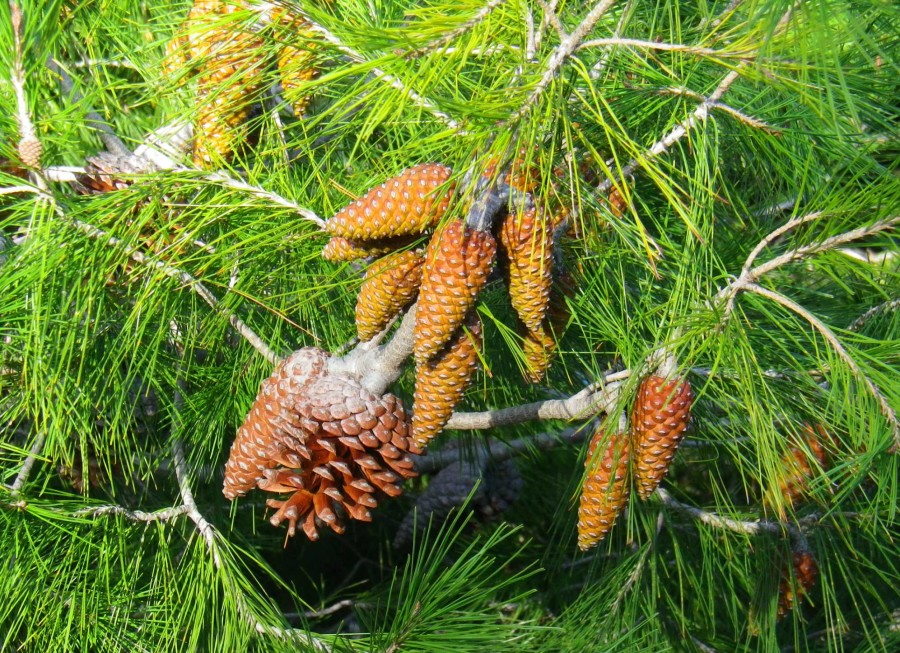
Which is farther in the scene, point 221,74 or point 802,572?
point 802,572

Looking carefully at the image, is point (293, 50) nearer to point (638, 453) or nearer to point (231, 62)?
point (231, 62)

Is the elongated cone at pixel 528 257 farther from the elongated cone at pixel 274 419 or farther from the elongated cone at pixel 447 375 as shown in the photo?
the elongated cone at pixel 274 419

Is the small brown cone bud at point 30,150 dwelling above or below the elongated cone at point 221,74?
below

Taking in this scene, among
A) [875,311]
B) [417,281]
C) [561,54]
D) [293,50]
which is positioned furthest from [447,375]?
[875,311]

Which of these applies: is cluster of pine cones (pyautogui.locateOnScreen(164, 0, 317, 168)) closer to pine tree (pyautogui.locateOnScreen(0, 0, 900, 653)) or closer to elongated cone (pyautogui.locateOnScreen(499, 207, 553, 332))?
pine tree (pyautogui.locateOnScreen(0, 0, 900, 653))

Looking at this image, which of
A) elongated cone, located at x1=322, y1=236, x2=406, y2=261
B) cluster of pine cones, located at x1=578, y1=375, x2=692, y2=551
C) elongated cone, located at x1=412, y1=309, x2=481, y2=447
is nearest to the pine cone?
cluster of pine cones, located at x1=578, y1=375, x2=692, y2=551

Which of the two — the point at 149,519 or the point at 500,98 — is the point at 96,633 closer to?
the point at 149,519

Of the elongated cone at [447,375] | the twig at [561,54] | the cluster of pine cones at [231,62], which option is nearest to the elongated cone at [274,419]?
the elongated cone at [447,375]
